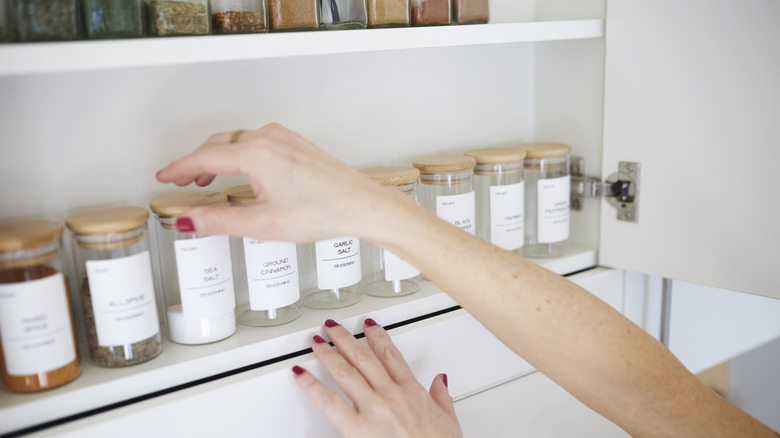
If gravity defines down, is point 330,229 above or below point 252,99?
below

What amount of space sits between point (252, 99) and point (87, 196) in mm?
256

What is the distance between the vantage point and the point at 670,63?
936 millimetres

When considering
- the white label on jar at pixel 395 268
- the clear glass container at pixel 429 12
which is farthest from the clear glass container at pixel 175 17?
the white label on jar at pixel 395 268

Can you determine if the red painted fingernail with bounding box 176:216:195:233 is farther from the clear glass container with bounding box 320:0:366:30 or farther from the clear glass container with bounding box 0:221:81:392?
the clear glass container with bounding box 320:0:366:30

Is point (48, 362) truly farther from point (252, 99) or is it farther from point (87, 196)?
point (252, 99)

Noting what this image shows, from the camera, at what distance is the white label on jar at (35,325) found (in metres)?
0.64

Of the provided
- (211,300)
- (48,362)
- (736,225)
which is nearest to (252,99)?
(211,300)

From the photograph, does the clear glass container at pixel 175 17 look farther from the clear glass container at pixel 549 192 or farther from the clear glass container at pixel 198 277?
the clear glass container at pixel 549 192

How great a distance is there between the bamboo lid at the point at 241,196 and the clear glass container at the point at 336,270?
0.36ft

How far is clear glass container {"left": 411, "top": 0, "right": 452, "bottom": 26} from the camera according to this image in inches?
34.2

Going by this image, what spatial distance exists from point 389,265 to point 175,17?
0.44m

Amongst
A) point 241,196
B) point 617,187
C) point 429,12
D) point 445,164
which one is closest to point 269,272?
point 241,196

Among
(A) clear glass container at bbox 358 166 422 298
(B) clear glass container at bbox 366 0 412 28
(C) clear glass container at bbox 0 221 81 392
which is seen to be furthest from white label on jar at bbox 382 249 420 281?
(C) clear glass container at bbox 0 221 81 392

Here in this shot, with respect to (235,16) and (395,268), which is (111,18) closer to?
(235,16)
